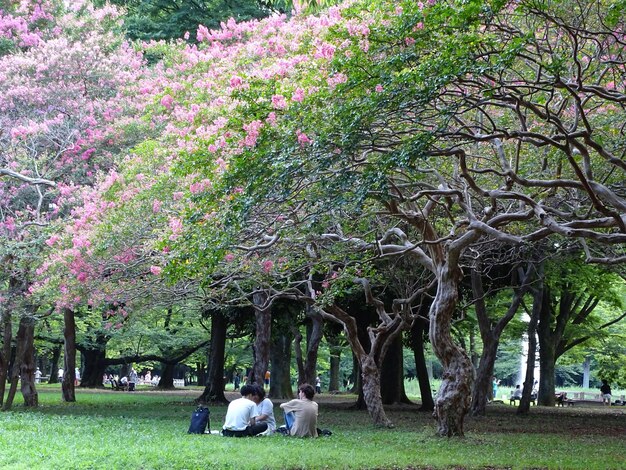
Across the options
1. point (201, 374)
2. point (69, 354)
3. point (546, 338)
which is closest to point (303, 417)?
point (69, 354)

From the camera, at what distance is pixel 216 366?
1045 inches

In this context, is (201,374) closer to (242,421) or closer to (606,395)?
(606,395)

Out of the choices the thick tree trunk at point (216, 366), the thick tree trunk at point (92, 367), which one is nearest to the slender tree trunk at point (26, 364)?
the thick tree trunk at point (216, 366)

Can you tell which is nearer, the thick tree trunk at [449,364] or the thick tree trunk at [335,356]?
the thick tree trunk at [449,364]

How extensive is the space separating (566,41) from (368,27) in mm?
3178

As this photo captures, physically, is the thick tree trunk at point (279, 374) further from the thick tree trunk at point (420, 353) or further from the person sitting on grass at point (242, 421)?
the person sitting on grass at point (242, 421)

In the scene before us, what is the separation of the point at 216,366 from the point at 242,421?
1421 centimetres

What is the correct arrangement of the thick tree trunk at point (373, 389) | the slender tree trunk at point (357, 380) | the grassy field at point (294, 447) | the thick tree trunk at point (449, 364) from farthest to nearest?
the slender tree trunk at point (357, 380), the thick tree trunk at point (373, 389), the thick tree trunk at point (449, 364), the grassy field at point (294, 447)

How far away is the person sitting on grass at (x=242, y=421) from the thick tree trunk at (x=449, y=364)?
10.3 feet

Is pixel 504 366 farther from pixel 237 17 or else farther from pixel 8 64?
pixel 8 64

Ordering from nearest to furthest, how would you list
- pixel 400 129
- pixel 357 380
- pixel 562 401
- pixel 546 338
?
pixel 400 129
pixel 546 338
pixel 562 401
pixel 357 380

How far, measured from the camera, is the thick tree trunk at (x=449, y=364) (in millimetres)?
13430

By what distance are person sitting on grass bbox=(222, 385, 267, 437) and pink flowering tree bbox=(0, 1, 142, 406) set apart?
7.07 metres

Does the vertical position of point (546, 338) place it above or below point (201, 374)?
above
